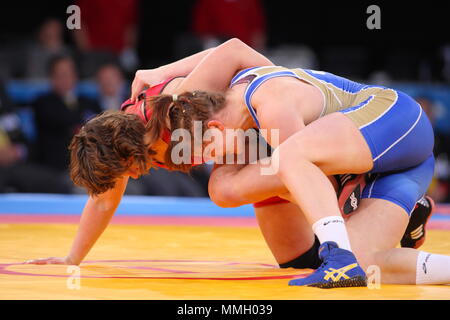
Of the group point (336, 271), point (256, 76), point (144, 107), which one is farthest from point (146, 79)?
point (336, 271)

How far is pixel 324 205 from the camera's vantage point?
2555 mm

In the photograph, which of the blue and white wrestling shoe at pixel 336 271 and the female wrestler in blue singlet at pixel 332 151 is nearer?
the blue and white wrestling shoe at pixel 336 271

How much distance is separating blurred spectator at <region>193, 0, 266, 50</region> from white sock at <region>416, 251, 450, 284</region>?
579 cm

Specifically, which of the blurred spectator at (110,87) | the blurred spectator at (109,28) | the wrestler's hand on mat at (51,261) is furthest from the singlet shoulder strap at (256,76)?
the blurred spectator at (109,28)

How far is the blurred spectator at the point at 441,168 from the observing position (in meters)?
7.23

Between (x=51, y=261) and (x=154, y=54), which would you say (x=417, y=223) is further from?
(x=154, y=54)

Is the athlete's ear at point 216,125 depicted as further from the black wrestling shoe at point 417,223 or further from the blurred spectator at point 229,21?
the blurred spectator at point 229,21

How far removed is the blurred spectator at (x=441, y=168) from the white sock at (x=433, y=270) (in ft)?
14.8

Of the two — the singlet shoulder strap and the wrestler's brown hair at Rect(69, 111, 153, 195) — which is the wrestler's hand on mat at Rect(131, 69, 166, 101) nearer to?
the singlet shoulder strap

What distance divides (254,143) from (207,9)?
18.2 ft

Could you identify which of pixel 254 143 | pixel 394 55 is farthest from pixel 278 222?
pixel 394 55

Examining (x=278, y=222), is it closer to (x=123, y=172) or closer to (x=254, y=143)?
(x=254, y=143)

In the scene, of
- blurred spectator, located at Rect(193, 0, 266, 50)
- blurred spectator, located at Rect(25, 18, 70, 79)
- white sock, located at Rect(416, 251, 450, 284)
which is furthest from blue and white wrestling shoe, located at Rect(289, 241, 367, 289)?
blurred spectator, located at Rect(193, 0, 266, 50)

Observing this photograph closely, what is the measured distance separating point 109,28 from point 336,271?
6393 mm
